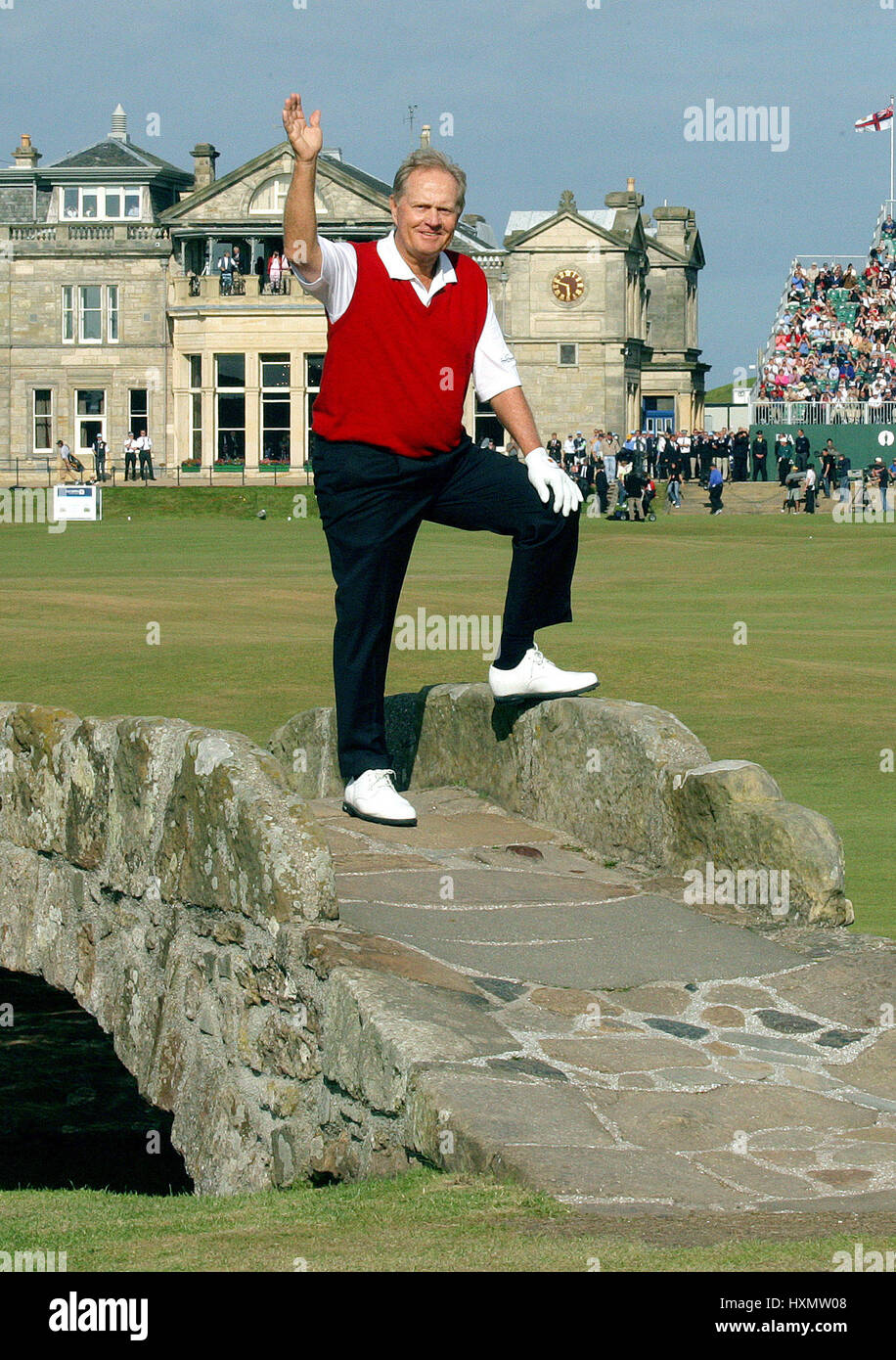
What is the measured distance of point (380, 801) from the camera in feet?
25.9

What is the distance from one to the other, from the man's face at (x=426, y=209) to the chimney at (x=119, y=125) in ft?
240

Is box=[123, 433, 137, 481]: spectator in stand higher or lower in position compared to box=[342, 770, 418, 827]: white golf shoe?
higher

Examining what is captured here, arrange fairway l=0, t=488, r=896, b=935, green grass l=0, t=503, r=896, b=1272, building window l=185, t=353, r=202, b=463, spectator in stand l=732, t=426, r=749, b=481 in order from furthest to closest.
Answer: building window l=185, t=353, r=202, b=463
spectator in stand l=732, t=426, r=749, b=481
fairway l=0, t=488, r=896, b=935
green grass l=0, t=503, r=896, b=1272

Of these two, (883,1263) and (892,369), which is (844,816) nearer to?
(883,1263)

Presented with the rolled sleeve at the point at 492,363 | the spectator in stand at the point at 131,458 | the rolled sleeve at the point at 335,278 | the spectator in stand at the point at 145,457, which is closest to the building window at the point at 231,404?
the spectator in stand at the point at 145,457

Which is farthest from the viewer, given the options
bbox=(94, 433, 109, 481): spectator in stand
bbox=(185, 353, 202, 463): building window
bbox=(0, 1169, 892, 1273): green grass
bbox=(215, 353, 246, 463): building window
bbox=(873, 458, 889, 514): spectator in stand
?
bbox=(185, 353, 202, 463): building window

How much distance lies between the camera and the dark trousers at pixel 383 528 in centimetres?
752

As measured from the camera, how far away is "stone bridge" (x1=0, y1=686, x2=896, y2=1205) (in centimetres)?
579

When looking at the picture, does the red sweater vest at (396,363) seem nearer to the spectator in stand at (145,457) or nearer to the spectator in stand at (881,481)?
the spectator in stand at (881,481)

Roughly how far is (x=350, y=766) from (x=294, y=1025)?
1.87m

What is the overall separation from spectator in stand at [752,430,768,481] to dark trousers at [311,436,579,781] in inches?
1861

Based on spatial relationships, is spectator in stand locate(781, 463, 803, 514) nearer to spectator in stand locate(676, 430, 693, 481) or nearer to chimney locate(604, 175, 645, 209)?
spectator in stand locate(676, 430, 693, 481)

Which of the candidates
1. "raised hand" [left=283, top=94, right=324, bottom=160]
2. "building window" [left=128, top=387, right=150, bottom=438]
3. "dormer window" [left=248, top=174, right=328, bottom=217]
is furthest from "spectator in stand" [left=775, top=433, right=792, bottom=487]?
"raised hand" [left=283, top=94, right=324, bottom=160]

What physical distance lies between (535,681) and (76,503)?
4441 cm
